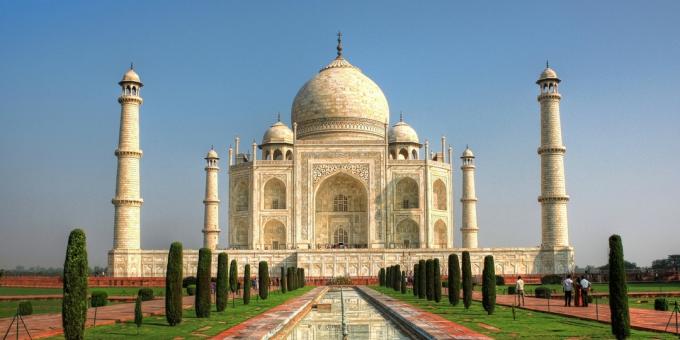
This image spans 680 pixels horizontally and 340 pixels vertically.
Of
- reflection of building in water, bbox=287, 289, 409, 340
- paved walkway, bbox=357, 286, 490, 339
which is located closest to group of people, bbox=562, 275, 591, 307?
A: paved walkway, bbox=357, 286, 490, 339

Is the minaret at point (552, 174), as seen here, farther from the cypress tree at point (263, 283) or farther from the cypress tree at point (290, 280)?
the cypress tree at point (263, 283)

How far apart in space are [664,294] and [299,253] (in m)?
12.6

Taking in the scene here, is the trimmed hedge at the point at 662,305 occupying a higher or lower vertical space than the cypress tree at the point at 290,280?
lower

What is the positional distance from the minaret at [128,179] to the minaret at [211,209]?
5.63 metres

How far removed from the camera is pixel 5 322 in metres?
10.3

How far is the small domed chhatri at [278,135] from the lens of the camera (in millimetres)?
32688

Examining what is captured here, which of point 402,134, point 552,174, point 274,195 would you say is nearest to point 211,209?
point 274,195

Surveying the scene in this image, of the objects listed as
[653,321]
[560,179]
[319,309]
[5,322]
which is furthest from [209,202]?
[653,321]

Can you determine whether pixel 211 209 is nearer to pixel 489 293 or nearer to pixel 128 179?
pixel 128 179

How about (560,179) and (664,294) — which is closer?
(664,294)

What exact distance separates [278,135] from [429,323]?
2365 centimetres

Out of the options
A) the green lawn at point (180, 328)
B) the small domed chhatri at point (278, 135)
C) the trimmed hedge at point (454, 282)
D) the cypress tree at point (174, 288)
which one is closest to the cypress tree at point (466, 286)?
the trimmed hedge at point (454, 282)

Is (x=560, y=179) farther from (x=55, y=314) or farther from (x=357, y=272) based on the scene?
(x=55, y=314)

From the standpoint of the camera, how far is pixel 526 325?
380 inches
